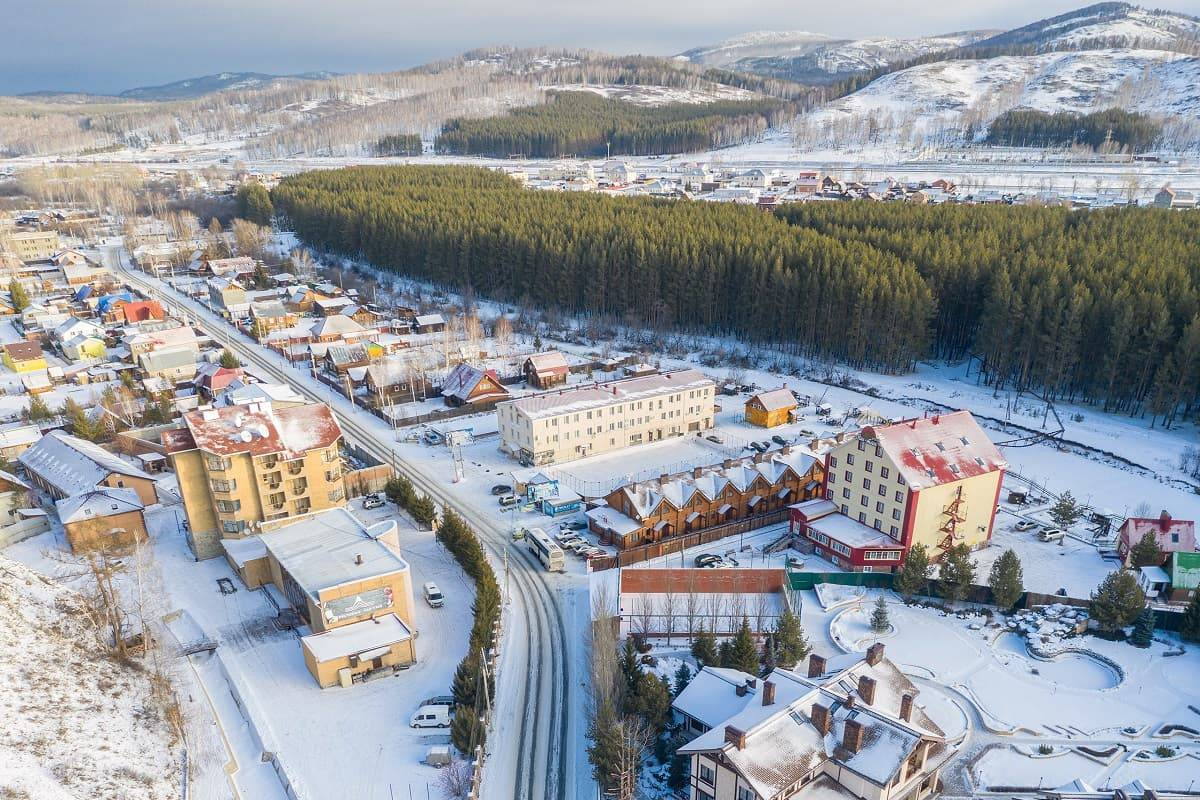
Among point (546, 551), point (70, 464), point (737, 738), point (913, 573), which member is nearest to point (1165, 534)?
point (913, 573)

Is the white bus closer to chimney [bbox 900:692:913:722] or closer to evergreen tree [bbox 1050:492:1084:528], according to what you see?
chimney [bbox 900:692:913:722]

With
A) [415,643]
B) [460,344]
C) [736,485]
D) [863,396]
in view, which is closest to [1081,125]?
[863,396]

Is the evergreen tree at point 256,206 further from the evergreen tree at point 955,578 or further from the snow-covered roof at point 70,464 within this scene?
the evergreen tree at point 955,578

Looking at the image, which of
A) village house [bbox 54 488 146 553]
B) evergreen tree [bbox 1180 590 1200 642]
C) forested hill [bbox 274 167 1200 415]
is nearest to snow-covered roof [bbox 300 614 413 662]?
village house [bbox 54 488 146 553]

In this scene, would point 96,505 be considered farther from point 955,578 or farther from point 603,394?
point 955,578

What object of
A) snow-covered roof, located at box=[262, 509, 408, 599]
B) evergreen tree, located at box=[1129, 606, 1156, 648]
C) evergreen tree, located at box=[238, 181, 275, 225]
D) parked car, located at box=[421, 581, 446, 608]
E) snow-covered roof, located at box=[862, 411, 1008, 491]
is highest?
evergreen tree, located at box=[238, 181, 275, 225]

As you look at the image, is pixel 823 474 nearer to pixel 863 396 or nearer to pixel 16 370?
pixel 863 396
